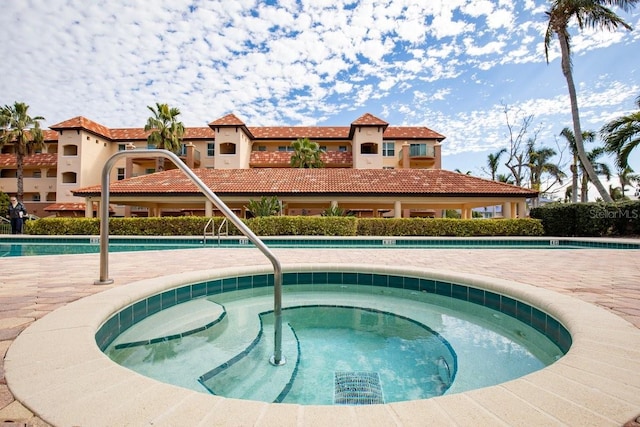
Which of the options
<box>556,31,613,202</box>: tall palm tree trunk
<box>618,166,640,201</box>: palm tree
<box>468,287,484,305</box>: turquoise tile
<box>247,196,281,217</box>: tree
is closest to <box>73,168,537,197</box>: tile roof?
<box>247,196,281,217</box>: tree

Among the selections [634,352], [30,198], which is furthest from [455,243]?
[30,198]

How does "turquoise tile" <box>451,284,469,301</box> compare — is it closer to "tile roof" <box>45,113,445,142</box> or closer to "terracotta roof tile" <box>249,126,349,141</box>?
"tile roof" <box>45,113,445,142</box>

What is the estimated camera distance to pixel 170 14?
10641 millimetres

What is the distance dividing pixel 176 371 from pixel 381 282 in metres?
3.94

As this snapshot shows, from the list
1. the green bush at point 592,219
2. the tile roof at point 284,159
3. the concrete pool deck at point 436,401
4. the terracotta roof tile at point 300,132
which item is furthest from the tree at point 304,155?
the concrete pool deck at point 436,401

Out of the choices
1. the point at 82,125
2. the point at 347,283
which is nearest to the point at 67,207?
the point at 82,125

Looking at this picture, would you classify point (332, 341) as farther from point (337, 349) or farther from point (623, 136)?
point (623, 136)

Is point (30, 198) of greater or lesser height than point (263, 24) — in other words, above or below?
below

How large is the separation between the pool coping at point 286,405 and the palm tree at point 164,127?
2810 centimetres

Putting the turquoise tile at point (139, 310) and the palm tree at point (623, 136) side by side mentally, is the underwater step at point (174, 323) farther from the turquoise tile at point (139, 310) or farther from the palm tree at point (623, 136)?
the palm tree at point (623, 136)

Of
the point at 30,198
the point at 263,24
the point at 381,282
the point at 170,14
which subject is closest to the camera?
the point at 381,282

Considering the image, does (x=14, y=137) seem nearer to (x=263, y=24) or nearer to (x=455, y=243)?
(x=263, y=24)

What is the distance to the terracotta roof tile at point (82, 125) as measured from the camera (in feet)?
95.8

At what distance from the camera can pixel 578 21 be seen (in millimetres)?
18750
